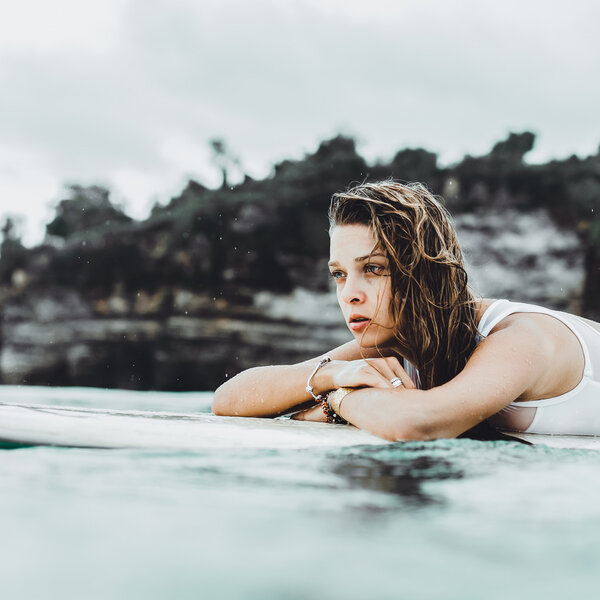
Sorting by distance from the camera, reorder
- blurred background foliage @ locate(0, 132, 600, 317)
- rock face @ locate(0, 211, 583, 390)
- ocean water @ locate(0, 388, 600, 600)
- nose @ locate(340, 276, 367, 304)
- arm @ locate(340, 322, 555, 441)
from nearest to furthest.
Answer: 1. ocean water @ locate(0, 388, 600, 600)
2. arm @ locate(340, 322, 555, 441)
3. nose @ locate(340, 276, 367, 304)
4. rock face @ locate(0, 211, 583, 390)
5. blurred background foliage @ locate(0, 132, 600, 317)

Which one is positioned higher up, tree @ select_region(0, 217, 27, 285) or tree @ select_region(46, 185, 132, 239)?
tree @ select_region(46, 185, 132, 239)

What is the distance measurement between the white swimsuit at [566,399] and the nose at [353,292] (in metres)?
0.40

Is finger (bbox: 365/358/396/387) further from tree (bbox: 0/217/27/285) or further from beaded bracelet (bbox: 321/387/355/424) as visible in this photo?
tree (bbox: 0/217/27/285)

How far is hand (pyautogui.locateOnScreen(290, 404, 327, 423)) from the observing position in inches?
87.0

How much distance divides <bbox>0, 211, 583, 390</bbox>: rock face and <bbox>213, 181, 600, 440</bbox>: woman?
10.7m

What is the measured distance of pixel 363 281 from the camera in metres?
1.95

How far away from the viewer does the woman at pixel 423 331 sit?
182 cm

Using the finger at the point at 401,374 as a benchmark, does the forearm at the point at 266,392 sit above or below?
below

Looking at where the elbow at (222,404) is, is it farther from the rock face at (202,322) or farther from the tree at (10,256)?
the tree at (10,256)

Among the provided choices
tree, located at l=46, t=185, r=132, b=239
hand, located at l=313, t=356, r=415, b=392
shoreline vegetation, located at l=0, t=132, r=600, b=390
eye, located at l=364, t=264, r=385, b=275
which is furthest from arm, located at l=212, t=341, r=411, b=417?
tree, located at l=46, t=185, r=132, b=239

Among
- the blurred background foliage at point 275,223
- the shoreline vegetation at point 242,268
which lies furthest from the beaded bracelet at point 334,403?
the blurred background foliage at point 275,223

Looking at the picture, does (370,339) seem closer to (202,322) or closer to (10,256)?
(202,322)

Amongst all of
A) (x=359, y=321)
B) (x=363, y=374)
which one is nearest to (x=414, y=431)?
(x=363, y=374)

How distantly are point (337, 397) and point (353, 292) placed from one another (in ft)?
1.14
